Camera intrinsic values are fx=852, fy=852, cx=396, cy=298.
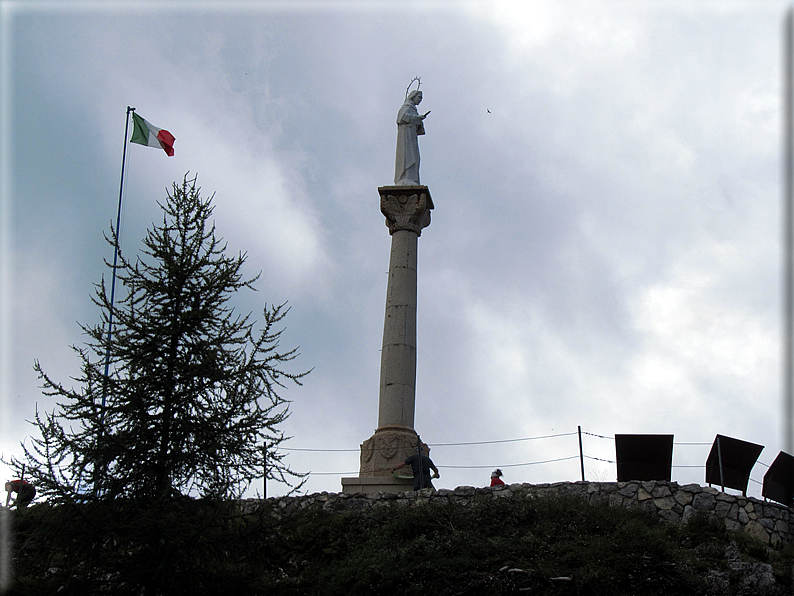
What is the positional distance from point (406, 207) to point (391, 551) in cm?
947

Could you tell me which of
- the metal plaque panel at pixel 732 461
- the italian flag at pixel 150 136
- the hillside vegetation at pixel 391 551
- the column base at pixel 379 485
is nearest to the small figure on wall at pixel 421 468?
the column base at pixel 379 485

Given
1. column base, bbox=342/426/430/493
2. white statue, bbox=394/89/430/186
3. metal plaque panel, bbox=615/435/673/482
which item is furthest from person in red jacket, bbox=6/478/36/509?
white statue, bbox=394/89/430/186

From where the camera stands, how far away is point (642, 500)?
48.2 ft

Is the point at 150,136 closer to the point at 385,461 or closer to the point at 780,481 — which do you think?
the point at 385,461

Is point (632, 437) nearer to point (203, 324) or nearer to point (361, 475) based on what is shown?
point (361, 475)

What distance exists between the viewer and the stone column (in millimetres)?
17766

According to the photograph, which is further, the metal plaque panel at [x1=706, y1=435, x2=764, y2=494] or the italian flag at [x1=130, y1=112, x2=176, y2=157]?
the italian flag at [x1=130, y1=112, x2=176, y2=157]

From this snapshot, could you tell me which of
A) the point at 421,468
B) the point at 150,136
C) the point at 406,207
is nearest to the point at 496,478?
the point at 421,468

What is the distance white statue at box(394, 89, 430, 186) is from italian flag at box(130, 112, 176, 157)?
5850 millimetres

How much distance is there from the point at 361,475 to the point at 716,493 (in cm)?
712

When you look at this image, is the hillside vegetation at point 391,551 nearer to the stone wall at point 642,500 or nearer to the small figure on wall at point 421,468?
the stone wall at point 642,500

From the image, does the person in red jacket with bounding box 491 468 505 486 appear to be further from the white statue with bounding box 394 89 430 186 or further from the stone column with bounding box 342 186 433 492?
the white statue with bounding box 394 89 430 186

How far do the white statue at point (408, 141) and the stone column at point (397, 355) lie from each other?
64 centimetres

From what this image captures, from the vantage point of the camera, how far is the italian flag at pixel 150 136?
21172 millimetres
